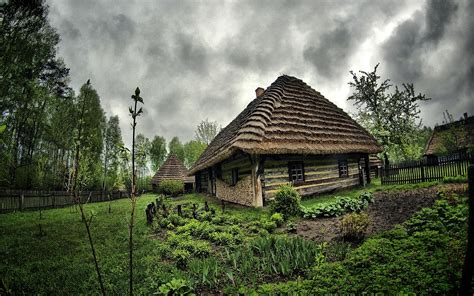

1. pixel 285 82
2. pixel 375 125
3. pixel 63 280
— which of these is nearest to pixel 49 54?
pixel 285 82

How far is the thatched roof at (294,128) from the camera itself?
1041 cm

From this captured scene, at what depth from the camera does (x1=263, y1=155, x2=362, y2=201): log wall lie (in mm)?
10750

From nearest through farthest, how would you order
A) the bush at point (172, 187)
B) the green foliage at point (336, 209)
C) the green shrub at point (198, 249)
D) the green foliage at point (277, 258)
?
the green foliage at point (277, 258)
the green shrub at point (198, 249)
the green foliage at point (336, 209)
the bush at point (172, 187)

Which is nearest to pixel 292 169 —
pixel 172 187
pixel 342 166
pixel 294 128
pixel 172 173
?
pixel 294 128

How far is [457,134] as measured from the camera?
24.6 m

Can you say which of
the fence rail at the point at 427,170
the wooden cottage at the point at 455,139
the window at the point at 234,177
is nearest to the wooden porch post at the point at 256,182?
the window at the point at 234,177

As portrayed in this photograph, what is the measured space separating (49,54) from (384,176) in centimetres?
2562

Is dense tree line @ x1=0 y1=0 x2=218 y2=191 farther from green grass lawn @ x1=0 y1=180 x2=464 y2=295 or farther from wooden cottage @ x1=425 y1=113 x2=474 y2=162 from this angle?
wooden cottage @ x1=425 y1=113 x2=474 y2=162

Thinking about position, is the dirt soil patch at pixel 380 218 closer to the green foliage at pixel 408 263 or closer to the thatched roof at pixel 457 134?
the green foliage at pixel 408 263

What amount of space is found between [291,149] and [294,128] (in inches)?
72.8

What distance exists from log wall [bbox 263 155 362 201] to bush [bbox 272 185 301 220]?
6.35ft

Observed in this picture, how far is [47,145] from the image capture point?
68.6 feet

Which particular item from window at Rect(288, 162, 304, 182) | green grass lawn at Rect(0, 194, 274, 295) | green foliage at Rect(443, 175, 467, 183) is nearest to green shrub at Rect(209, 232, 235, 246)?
green grass lawn at Rect(0, 194, 274, 295)

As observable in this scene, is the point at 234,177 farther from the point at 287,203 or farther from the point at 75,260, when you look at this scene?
the point at 75,260
